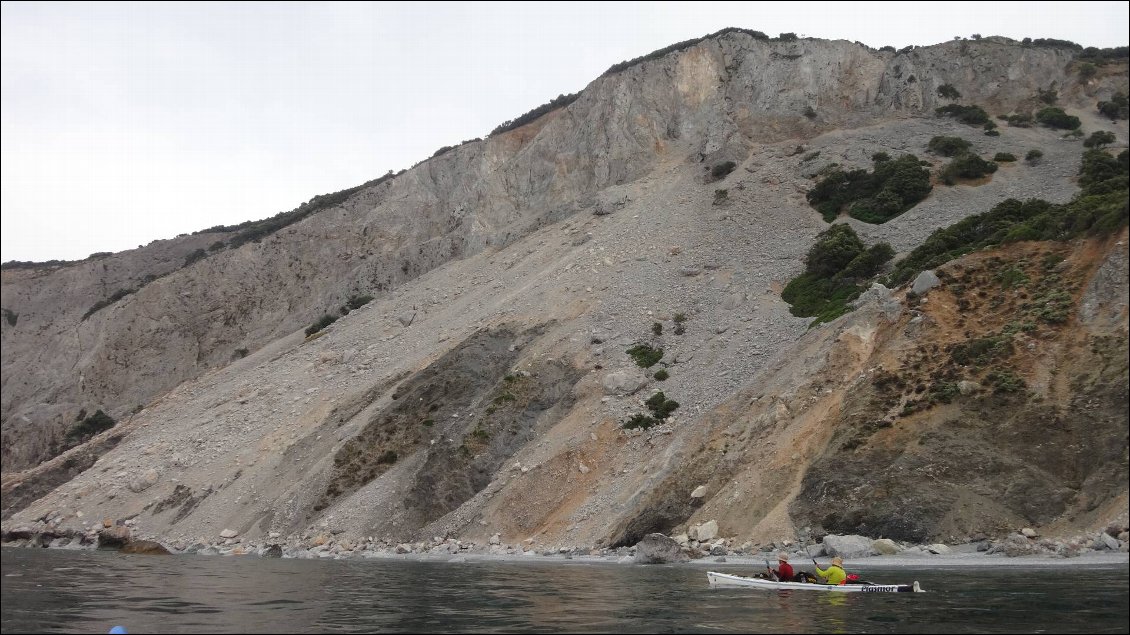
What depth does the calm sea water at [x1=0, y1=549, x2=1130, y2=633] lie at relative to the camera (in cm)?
1577

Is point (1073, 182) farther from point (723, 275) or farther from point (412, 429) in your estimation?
point (412, 429)

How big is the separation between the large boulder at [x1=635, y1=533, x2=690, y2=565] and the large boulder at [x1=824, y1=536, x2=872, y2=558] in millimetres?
4913

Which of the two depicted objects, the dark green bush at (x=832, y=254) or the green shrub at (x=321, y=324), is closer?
the dark green bush at (x=832, y=254)

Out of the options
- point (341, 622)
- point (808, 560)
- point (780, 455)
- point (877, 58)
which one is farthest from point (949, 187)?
point (341, 622)

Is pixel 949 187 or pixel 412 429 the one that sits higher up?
pixel 949 187

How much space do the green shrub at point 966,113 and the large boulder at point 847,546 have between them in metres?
50.0

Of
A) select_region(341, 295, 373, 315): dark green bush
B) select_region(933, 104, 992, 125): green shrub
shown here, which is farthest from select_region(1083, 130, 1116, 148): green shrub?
select_region(341, 295, 373, 315): dark green bush

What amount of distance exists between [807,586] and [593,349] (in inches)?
963

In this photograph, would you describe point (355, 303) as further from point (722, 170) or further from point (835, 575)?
point (835, 575)

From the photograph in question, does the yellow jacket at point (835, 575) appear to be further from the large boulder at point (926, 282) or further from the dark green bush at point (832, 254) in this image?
the dark green bush at point (832, 254)

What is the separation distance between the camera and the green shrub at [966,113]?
65.1m

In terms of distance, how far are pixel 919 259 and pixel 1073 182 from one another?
16.5 metres

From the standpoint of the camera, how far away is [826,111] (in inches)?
2685

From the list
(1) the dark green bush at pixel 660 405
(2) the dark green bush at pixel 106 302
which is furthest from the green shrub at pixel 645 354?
(2) the dark green bush at pixel 106 302
